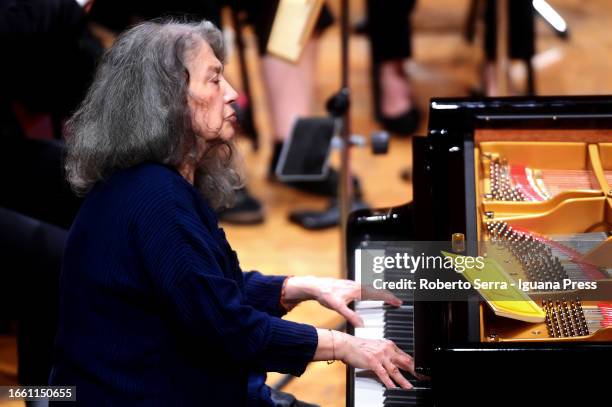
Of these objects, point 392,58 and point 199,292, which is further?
point 392,58

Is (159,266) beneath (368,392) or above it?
above

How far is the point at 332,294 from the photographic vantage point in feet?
7.11

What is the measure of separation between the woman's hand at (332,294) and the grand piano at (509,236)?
4 centimetres

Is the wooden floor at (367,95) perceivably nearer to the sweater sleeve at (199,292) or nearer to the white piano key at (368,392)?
the white piano key at (368,392)

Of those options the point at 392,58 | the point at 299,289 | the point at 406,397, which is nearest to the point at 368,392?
the point at 406,397

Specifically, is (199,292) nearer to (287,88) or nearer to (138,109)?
(138,109)

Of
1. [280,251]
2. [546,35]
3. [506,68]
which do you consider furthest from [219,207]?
[546,35]

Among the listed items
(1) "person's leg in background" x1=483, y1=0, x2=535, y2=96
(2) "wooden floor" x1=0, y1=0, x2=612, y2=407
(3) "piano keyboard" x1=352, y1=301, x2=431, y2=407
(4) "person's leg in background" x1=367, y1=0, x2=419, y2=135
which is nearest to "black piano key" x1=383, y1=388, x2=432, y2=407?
(3) "piano keyboard" x1=352, y1=301, x2=431, y2=407

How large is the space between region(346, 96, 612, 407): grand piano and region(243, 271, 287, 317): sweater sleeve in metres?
0.18

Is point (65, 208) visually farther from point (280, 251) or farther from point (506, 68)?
point (506, 68)

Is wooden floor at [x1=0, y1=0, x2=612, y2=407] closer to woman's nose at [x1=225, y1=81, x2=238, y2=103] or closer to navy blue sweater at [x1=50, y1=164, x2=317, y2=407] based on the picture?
navy blue sweater at [x1=50, y1=164, x2=317, y2=407]

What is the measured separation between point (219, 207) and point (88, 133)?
394 mm

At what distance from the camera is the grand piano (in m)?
1.63

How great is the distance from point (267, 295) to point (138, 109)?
20.9 inches
